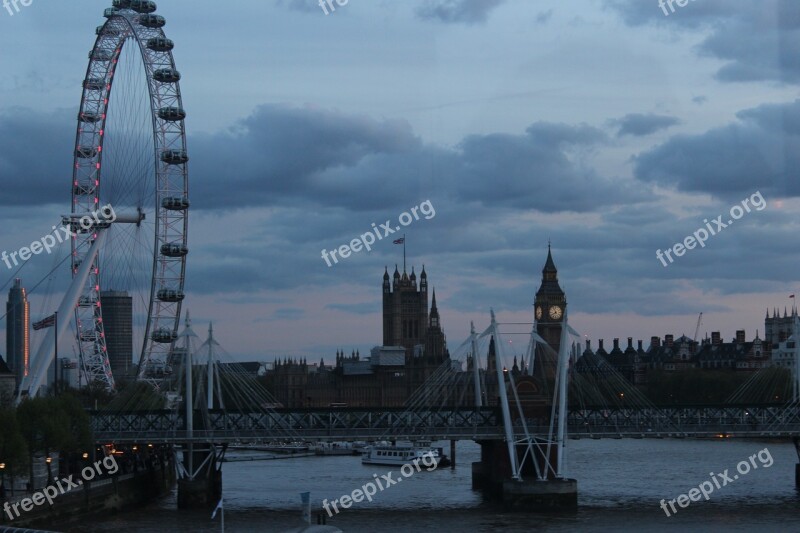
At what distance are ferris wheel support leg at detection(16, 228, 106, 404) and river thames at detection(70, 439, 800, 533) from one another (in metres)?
7.74

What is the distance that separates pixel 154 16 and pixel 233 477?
1119 inches

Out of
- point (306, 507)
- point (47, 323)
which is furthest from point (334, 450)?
point (306, 507)

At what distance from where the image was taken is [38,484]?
2344 inches

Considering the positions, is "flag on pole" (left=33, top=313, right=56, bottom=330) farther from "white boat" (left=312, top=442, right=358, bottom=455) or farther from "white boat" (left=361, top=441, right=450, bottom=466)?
"white boat" (left=312, top=442, right=358, bottom=455)

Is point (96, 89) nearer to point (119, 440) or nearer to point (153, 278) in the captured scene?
point (153, 278)

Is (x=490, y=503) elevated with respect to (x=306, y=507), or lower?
lower

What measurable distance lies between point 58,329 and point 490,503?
20.3 metres

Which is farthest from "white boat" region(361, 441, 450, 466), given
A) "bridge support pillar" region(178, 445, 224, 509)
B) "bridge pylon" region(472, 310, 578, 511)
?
"bridge support pillar" region(178, 445, 224, 509)

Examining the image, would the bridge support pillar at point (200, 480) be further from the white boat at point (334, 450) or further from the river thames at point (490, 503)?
the white boat at point (334, 450)

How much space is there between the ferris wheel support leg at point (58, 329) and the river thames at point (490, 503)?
7.74 metres

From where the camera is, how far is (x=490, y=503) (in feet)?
207

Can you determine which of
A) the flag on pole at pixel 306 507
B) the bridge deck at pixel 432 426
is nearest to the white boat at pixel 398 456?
the bridge deck at pixel 432 426

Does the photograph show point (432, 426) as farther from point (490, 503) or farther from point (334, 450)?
point (334, 450)

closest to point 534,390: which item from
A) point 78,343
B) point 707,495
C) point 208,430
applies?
point 707,495
